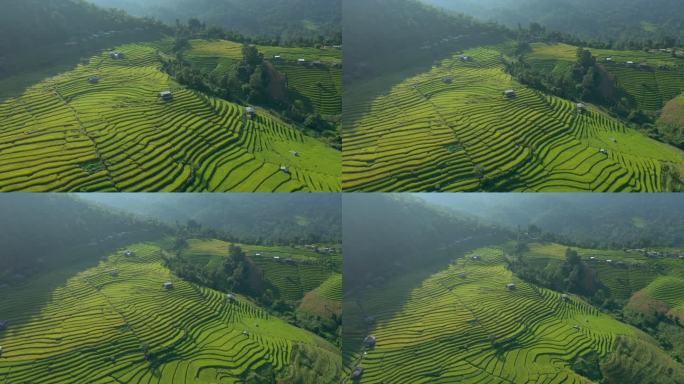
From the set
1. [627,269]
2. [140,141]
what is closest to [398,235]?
[627,269]

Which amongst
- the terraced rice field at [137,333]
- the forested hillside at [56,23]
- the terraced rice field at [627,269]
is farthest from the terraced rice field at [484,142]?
the forested hillside at [56,23]

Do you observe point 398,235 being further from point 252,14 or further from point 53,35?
point 53,35

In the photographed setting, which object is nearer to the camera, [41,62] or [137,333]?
[137,333]

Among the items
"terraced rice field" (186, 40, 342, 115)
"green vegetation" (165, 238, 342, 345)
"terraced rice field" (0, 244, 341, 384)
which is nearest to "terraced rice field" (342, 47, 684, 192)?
"terraced rice field" (186, 40, 342, 115)

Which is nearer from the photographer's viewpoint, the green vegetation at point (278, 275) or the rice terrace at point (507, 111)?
the rice terrace at point (507, 111)

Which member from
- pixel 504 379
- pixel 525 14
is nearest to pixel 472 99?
pixel 525 14

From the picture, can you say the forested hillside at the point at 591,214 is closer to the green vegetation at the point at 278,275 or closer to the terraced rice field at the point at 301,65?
the green vegetation at the point at 278,275

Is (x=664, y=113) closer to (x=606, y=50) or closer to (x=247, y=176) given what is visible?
(x=606, y=50)
